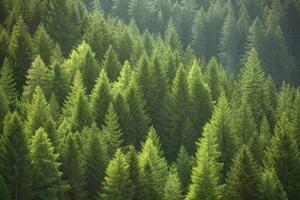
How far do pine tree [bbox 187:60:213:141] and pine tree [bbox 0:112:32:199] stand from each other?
29.8 m

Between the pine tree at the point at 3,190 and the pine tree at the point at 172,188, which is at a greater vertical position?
the pine tree at the point at 172,188

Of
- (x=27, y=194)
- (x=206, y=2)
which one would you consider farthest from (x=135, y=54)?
(x=206, y=2)

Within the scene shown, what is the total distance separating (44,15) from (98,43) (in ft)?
37.7

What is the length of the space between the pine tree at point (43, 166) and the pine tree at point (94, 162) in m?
5.11

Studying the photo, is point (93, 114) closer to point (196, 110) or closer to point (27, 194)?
point (196, 110)

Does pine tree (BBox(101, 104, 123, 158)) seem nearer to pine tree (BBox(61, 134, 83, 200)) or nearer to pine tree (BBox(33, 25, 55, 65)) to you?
pine tree (BBox(61, 134, 83, 200))

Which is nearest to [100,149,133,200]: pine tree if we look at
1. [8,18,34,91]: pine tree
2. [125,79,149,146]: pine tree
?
[125,79,149,146]: pine tree

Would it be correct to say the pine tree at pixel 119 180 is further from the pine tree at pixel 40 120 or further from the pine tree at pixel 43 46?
the pine tree at pixel 43 46

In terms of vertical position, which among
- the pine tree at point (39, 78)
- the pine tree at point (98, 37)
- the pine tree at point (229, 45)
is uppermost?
the pine tree at point (229, 45)

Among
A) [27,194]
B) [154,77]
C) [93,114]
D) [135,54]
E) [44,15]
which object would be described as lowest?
[27,194]

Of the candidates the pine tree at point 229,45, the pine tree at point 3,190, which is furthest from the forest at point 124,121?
the pine tree at point 229,45

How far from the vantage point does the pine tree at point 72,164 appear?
5866cm

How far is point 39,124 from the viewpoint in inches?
2434

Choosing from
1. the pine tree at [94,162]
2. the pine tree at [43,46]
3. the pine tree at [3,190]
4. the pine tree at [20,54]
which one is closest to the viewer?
the pine tree at [3,190]
